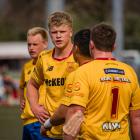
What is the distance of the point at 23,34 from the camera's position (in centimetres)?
6372

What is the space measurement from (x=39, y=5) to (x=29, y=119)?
60.7m

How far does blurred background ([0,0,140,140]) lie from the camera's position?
977 inches

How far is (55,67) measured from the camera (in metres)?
7.90

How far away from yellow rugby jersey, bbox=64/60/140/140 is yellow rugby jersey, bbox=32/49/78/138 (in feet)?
4.27

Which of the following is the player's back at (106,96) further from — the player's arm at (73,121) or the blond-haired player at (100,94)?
the player's arm at (73,121)

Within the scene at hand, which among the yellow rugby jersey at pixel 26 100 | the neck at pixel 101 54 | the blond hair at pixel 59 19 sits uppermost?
the blond hair at pixel 59 19

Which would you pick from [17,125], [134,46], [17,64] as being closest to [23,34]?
[134,46]

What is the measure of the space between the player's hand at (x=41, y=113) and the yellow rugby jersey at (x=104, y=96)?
122 centimetres

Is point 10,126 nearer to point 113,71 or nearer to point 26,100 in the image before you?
point 26,100

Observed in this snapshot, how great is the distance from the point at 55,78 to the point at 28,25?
207 ft

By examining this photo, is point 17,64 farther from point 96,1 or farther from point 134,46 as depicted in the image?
point 134,46

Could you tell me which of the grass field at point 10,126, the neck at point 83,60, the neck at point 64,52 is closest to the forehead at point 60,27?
the neck at point 64,52

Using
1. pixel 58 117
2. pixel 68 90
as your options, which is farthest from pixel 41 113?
pixel 68 90

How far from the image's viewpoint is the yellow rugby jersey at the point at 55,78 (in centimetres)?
782
